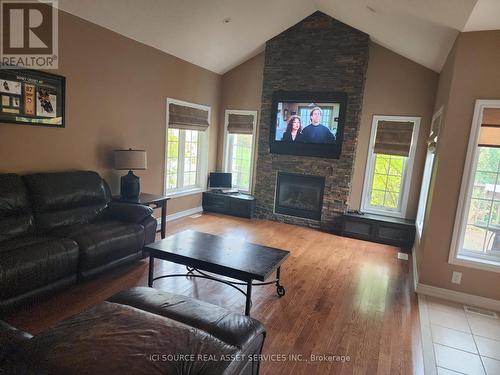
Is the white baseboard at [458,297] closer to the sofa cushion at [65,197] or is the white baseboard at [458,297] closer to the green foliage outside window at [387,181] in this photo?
the green foliage outside window at [387,181]

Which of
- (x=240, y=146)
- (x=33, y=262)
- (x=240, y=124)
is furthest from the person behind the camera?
(x=240, y=146)

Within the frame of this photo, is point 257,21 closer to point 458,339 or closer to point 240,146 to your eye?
point 240,146

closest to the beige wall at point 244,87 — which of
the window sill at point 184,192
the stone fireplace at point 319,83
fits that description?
the stone fireplace at point 319,83

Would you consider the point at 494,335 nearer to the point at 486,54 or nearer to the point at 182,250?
the point at 486,54

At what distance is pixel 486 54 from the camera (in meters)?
2.92

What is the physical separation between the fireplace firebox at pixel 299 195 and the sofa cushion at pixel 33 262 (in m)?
3.97

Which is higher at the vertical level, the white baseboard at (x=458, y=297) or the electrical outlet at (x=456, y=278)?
the electrical outlet at (x=456, y=278)

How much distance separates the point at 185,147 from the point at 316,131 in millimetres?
2427

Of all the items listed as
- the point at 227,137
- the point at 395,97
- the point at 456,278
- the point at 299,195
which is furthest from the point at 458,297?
the point at 227,137

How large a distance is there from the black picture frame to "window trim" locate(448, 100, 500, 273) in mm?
4311

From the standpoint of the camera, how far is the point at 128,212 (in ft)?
11.7

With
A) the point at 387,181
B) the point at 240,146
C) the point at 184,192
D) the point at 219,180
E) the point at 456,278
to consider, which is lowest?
the point at 456,278

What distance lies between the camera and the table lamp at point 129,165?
13.0ft

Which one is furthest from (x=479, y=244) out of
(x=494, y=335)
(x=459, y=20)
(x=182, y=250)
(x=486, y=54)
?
(x=182, y=250)
